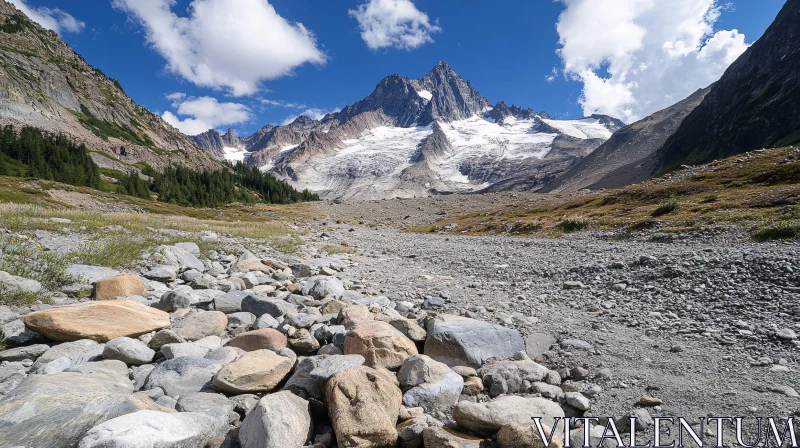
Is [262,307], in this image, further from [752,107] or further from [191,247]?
[752,107]

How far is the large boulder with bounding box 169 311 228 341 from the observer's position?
6071 millimetres

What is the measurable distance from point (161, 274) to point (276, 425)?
836cm

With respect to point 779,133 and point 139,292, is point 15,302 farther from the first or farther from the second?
point 779,133

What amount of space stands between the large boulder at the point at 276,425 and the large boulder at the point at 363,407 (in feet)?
1.06

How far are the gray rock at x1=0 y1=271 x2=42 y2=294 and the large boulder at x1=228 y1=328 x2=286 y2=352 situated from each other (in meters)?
4.43

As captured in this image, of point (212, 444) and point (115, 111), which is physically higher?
point (115, 111)

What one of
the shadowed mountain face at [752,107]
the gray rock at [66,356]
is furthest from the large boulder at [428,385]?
the shadowed mountain face at [752,107]

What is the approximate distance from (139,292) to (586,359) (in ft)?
31.2

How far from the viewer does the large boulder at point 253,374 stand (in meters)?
4.29

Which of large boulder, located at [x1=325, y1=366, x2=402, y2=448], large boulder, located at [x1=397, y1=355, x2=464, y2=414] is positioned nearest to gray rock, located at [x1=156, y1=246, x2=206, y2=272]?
large boulder, located at [x1=325, y1=366, x2=402, y2=448]

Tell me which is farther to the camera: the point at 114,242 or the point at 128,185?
the point at 128,185

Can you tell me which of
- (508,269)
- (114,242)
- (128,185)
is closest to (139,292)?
(114,242)

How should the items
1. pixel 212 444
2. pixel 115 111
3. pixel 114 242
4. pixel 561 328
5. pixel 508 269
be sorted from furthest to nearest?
pixel 115 111
pixel 508 269
pixel 114 242
pixel 561 328
pixel 212 444

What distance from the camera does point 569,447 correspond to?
144 inches
